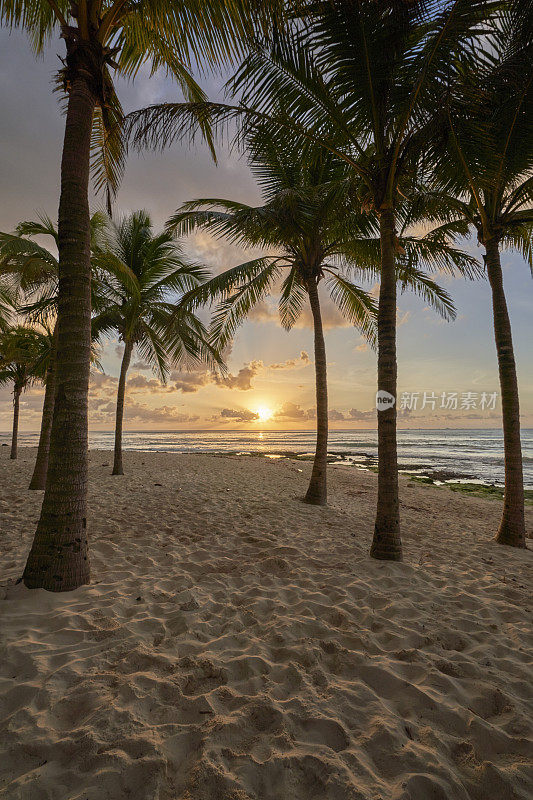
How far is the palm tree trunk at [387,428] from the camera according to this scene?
4.52 metres

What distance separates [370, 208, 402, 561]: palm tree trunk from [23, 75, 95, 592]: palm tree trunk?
348 centimetres

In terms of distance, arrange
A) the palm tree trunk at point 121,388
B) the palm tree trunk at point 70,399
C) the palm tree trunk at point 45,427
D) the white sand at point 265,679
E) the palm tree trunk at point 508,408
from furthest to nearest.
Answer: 1. the palm tree trunk at point 121,388
2. the palm tree trunk at point 45,427
3. the palm tree trunk at point 508,408
4. the palm tree trunk at point 70,399
5. the white sand at point 265,679

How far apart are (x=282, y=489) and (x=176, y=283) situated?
7.17 meters

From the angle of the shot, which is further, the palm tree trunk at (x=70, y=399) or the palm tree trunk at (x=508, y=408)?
the palm tree trunk at (x=508, y=408)

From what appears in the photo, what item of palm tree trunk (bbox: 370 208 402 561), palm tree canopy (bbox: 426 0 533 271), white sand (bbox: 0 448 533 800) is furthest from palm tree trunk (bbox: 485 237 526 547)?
palm tree trunk (bbox: 370 208 402 561)

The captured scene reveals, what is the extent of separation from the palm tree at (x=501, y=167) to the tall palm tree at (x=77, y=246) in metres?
3.01

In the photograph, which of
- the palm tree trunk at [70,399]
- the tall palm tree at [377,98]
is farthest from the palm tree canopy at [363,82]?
the palm tree trunk at [70,399]

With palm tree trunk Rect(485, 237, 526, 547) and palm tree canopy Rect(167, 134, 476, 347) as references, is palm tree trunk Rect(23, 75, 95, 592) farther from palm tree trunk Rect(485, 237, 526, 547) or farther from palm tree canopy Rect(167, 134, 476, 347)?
palm tree trunk Rect(485, 237, 526, 547)

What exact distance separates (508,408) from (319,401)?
3.52 meters

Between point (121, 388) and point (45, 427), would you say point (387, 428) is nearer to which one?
point (45, 427)

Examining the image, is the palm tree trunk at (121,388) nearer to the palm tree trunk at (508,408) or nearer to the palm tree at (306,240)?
the palm tree at (306,240)

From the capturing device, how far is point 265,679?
7.18ft

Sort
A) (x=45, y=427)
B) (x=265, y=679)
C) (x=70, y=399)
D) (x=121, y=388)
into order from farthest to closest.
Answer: (x=121, y=388) < (x=45, y=427) < (x=70, y=399) < (x=265, y=679)

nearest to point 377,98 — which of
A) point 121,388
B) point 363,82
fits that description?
point 363,82
